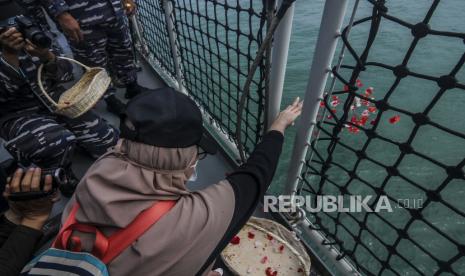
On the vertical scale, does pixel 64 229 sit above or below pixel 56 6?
below

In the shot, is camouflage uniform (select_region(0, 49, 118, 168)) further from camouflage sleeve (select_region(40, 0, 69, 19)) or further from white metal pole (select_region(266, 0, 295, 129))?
white metal pole (select_region(266, 0, 295, 129))

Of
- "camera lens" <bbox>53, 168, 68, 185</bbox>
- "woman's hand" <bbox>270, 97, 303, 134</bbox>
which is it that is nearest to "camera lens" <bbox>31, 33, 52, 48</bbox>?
"camera lens" <bbox>53, 168, 68, 185</bbox>

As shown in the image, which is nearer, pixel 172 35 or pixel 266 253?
pixel 266 253

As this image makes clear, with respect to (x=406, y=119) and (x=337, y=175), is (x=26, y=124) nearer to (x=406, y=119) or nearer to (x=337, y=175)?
(x=337, y=175)

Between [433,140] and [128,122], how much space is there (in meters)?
3.07

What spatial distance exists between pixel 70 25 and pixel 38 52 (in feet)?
A: 1.54

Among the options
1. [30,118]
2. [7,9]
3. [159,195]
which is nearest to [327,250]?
[159,195]

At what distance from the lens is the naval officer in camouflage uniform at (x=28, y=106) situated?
1.44 meters

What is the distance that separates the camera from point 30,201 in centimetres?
114

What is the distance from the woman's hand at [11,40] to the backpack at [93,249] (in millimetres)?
1088

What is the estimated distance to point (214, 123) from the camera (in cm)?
213

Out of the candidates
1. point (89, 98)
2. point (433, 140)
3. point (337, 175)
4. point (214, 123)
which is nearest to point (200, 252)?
point (89, 98)

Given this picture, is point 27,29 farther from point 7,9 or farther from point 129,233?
point 129,233

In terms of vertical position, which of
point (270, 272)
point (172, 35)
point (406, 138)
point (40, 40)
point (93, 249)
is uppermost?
point (40, 40)
